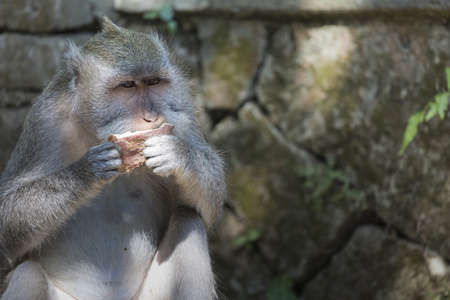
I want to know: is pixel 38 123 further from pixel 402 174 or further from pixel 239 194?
pixel 402 174

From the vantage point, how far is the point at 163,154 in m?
3.85

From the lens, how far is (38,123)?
4.23 m

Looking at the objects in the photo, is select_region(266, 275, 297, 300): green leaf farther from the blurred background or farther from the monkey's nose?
the monkey's nose

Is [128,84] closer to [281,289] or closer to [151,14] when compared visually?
[151,14]

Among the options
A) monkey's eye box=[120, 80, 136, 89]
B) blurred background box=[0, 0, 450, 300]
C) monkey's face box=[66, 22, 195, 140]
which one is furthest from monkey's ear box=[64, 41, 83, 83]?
blurred background box=[0, 0, 450, 300]

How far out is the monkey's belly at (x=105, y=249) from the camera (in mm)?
4156

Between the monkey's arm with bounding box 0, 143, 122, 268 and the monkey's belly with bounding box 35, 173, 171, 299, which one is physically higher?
the monkey's arm with bounding box 0, 143, 122, 268

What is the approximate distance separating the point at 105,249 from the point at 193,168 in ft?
2.48

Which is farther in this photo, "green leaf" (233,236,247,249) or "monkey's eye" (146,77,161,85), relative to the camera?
"green leaf" (233,236,247,249)

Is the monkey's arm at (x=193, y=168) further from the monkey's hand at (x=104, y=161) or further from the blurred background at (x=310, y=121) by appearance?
the blurred background at (x=310, y=121)

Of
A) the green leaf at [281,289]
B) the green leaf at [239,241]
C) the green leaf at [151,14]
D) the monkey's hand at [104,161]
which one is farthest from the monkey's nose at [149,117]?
the green leaf at [281,289]

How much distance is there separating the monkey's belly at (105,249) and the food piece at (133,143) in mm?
451

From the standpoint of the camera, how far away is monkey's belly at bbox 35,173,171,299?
4.16 metres

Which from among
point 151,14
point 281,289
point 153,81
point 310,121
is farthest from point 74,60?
point 281,289
